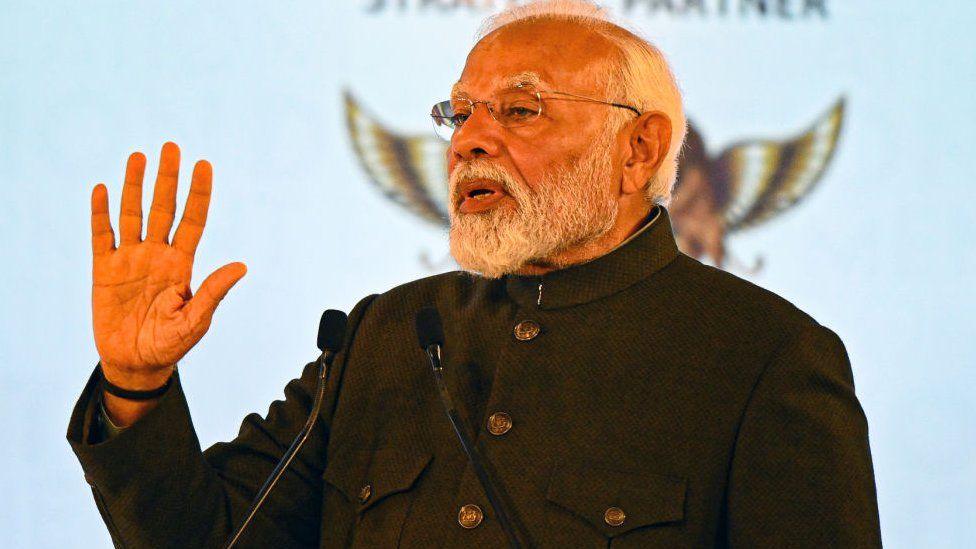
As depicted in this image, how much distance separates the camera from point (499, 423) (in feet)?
6.40

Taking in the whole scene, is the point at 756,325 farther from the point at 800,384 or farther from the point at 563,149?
the point at 563,149

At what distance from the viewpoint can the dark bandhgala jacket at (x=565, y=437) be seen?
1809mm

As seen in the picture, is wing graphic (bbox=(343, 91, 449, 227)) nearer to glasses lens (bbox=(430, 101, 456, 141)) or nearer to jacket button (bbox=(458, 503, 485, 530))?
glasses lens (bbox=(430, 101, 456, 141))

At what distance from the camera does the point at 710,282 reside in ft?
6.85

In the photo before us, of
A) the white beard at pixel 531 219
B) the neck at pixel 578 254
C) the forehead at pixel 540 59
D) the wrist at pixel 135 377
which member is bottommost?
the wrist at pixel 135 377

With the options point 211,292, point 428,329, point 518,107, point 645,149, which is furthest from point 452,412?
point 645,149

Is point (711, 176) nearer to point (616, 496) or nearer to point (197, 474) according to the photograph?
point (616, 496)

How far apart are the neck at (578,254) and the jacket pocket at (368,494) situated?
15.8 inches

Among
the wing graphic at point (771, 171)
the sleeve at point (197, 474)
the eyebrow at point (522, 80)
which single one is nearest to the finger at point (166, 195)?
the sleeve at point (197, 474)

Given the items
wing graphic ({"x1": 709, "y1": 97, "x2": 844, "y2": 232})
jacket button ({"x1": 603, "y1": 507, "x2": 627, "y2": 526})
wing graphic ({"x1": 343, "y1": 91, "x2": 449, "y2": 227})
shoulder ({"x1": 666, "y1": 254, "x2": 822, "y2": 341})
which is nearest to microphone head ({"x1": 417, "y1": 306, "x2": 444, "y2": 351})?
jacket button ({"x1": 603, "y1": 507, "x2": 627, "y2": 526})

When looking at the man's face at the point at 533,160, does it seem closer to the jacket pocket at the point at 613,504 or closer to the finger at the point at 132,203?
the jacket pocket at the point at 613,504

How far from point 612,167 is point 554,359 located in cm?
41

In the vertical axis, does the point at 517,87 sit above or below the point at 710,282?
above

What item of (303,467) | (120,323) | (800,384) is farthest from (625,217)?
(120,323)
